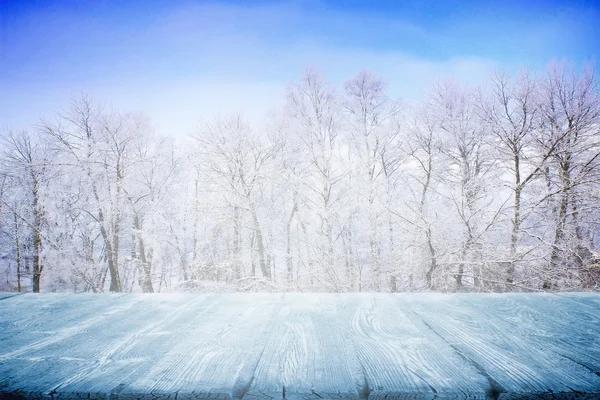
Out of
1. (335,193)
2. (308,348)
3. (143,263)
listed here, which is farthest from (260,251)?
A: (308,348)

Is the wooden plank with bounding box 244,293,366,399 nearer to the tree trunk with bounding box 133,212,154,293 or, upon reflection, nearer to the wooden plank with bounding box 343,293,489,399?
the wooden plank with bounding box 343,293,489,399

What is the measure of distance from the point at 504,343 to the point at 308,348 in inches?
27.5

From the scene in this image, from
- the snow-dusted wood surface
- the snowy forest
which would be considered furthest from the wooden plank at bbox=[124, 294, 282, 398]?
the snowy forest

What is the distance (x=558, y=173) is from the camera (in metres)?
8.24

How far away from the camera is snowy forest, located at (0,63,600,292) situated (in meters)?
8.09

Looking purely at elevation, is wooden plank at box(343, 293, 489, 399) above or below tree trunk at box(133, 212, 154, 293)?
above

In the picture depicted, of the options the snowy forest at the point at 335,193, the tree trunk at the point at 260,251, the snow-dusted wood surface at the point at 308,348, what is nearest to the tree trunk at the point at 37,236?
the snowy forest at the point at 335,193

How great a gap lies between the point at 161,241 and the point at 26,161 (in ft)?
23.6

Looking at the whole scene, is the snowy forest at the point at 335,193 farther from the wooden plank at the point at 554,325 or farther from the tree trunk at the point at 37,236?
the wooden plank at the point at 554,325

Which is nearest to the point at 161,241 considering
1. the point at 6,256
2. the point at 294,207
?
the point at 294,207

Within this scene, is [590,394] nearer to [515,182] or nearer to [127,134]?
[515,182]

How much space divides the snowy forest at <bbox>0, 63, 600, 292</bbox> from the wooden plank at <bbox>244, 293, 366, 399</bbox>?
8.18 m

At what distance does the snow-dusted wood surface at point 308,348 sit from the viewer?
69 centimetres

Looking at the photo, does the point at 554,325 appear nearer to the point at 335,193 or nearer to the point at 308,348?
the point at 308,348
